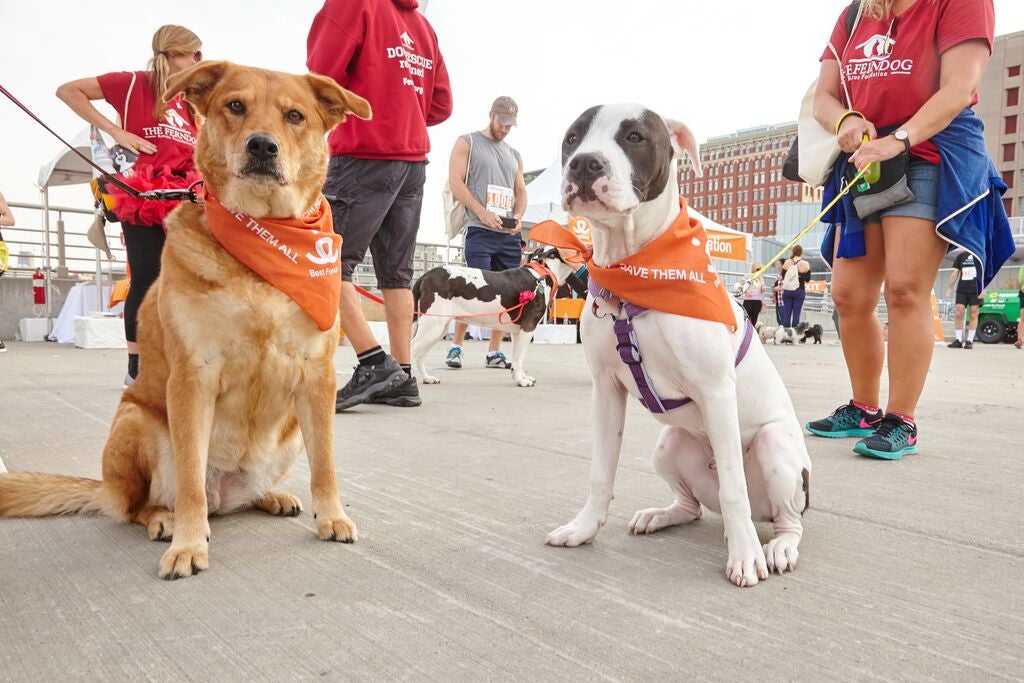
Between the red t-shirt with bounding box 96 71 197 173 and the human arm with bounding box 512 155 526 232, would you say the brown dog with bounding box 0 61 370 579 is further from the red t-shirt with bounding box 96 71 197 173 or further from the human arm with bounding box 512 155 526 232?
the human arm with bounding box 512 155 526 232

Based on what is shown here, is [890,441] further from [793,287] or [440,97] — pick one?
[793,287]

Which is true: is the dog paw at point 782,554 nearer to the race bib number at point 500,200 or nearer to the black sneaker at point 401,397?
the black sneaker at point 401,397

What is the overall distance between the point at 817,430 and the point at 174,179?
3.72m

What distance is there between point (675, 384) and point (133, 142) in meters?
3.36

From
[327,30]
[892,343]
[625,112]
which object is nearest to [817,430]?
[892,343]

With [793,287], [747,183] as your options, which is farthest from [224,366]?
[747,183]

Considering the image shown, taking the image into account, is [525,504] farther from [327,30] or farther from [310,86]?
[327,30]

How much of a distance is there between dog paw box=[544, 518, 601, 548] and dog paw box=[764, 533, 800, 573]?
Result: 461 millimetres

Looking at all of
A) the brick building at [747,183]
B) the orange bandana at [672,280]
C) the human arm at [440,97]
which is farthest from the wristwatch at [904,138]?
the brick building at [747,183]

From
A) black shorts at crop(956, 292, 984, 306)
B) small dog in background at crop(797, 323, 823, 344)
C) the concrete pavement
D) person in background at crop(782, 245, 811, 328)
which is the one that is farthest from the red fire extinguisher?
black shorts at crop(956, 292, 984, 306)

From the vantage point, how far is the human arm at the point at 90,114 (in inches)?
145

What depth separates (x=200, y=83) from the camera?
2.03m

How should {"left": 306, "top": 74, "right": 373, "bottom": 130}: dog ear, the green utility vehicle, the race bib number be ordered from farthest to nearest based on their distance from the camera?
the green utility vehicle < the race bib number < {"left": 306, "top": 74, "right": 373, "bottom": 130}: dog ear

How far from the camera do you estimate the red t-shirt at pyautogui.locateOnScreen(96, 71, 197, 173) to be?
3809 millimetres
